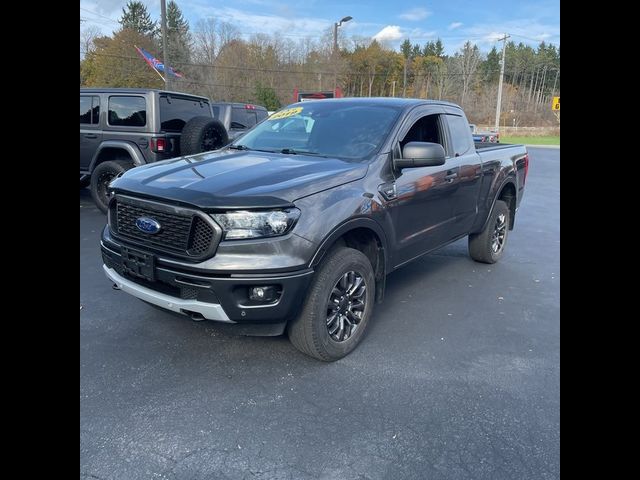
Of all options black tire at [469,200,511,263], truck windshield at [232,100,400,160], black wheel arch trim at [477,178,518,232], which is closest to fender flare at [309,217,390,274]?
truck windshield at [232,100,400,160]

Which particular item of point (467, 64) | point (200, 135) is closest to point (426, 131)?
point (200, 135)

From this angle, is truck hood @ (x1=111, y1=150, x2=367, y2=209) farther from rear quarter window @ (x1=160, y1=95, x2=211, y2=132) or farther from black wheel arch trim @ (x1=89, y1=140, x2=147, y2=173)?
rear quarter window @ (x1=160, y1=95, x2=211, y2=132)

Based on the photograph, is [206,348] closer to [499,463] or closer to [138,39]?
[499,463]

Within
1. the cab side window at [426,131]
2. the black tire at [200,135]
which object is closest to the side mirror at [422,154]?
the cab side window at [426,131]

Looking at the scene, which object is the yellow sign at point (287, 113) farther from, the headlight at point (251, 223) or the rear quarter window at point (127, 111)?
the rear quarter window at point (127, 111)

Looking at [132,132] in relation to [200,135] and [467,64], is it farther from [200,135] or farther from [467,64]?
[467,64]

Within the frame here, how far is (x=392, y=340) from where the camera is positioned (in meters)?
3.74

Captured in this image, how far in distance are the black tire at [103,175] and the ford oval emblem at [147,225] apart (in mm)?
5110

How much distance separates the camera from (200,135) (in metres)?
7.43

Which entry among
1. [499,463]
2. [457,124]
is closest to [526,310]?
[457,124]

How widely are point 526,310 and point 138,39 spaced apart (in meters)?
56.6

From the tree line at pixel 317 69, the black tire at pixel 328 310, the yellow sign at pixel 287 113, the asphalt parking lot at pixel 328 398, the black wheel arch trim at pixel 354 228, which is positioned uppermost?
the tree line at pixel 317 69

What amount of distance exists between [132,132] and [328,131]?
4920 millimetres

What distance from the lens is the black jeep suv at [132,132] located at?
757 centimetres
